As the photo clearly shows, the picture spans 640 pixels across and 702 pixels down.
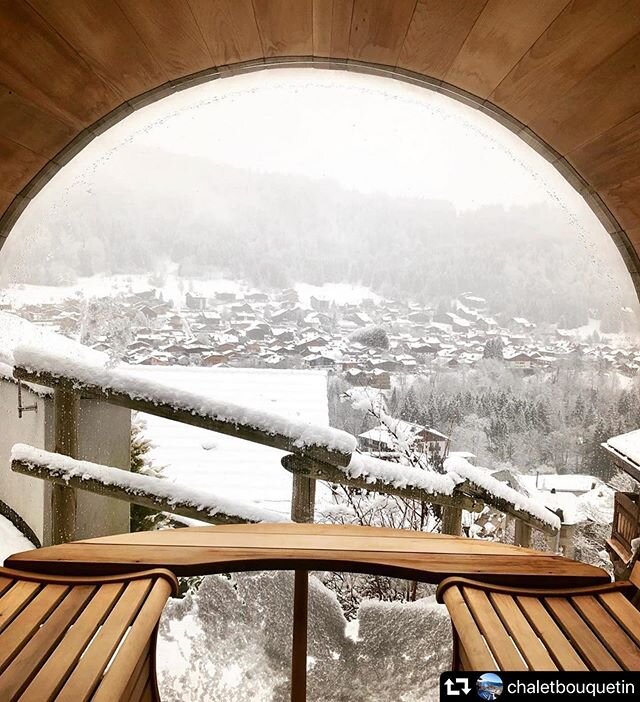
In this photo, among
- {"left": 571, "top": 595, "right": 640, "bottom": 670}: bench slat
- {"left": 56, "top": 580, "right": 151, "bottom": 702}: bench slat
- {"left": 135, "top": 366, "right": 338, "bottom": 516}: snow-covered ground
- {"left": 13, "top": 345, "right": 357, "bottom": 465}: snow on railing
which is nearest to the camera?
{"left": 56, "top": 580, "right": 151, "bottom": 702}: bench slat

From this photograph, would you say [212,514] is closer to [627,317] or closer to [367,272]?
[367,272]

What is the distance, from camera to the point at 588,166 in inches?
63.2

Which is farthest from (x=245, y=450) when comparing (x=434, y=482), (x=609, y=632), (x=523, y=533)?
(x=609, y=632)

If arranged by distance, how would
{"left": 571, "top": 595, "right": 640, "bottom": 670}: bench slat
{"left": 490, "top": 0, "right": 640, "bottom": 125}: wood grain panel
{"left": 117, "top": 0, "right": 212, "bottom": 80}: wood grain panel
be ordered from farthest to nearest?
1. {"left": 117, "top": 0, "right": 212, "bottom": 80}: wood grain panel
2. {"left": 490, "top": 0, "right": 640, "bottom": 125}: wood grain panel
3. {"left": 571, "top": 595, "right": 640, "bottom": 670}: bench slat

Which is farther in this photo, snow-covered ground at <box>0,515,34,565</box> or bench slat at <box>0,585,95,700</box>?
snow-covered ground at <box>0,515,34,565</box>

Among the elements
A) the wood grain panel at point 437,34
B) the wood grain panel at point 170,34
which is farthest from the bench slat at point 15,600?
the wood grain panel at point 437,34

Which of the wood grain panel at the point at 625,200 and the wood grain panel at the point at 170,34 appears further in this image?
the wood grain panel at the point at 625,200

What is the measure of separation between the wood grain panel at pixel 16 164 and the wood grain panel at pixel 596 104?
1.44 metres

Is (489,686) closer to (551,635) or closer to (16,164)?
(551,635)

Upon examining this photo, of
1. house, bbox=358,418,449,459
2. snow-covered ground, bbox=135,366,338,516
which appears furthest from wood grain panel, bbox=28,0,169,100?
house, bbox=358,418,449,459

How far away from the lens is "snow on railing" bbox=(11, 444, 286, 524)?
192 cm

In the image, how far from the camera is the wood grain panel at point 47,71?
50.9 inches

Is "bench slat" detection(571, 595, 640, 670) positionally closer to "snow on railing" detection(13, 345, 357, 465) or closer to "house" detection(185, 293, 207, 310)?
"snow on railing" detection(13, 345, 357, 465)

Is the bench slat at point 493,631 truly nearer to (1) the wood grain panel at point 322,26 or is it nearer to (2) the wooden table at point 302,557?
(2) the wooden table at point 302,557
